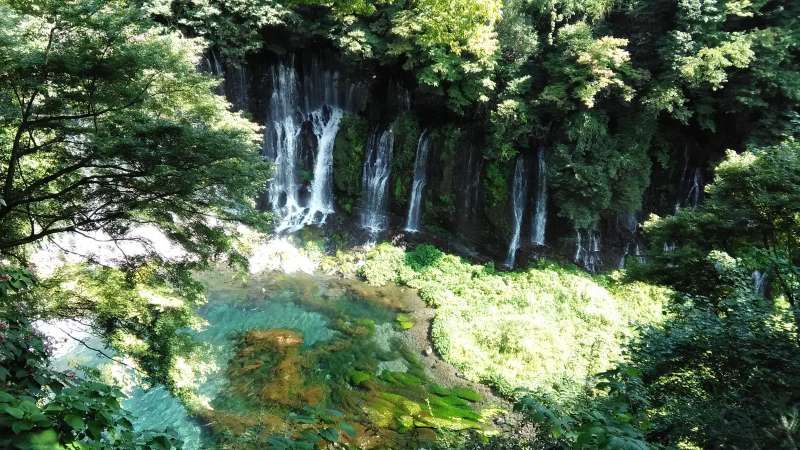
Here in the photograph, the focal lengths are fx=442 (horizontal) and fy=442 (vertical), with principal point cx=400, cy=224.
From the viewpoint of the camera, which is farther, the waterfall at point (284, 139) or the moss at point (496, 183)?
the waterfall at point (284, 139)

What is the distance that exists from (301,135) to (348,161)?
2486mm

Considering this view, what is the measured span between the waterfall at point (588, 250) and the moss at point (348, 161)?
10.1 m

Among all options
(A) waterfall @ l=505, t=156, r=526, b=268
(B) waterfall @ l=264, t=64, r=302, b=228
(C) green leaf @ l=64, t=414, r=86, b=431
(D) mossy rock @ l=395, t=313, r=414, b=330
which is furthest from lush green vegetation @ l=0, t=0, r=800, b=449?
(B) waterfall @ l=264, t=64, r=302, b=228

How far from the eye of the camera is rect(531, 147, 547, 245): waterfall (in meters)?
A: 18.8

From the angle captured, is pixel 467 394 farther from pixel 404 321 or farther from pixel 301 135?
pixel 301 135

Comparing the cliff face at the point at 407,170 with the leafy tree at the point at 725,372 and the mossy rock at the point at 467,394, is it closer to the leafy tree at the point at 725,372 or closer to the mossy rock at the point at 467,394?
the mossy rock at the point at 467,394

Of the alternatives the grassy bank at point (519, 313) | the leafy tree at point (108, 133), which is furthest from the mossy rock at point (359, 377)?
the leafy tree at point (108, 133)

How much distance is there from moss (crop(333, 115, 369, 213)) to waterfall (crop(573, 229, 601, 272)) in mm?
10050

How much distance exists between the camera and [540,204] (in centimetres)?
1894

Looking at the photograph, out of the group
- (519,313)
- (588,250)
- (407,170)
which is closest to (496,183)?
(407,170)

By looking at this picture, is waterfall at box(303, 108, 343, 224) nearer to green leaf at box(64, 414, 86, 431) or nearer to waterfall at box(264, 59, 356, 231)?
waterfall at box(264, 59, 356, 231)

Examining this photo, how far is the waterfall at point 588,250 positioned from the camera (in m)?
18.9

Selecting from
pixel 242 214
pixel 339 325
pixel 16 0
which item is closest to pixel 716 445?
pixel 242 214

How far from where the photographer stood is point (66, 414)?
7.21 feet
